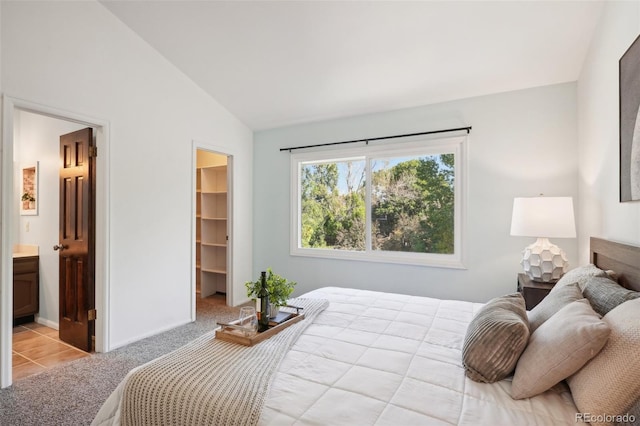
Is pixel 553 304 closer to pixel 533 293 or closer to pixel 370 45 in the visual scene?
pixel 533 293

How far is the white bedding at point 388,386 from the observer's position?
3.41 feet

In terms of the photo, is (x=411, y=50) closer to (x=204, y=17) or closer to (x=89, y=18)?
(x=204, y=17)

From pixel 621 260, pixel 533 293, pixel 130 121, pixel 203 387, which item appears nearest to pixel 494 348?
pixel 203 387

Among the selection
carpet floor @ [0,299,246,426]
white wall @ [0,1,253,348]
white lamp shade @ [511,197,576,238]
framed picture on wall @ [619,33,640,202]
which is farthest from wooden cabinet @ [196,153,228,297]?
framed picture on wall @ [619,33,640,202]

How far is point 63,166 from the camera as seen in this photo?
3215 mm

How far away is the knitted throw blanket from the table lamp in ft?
6.94

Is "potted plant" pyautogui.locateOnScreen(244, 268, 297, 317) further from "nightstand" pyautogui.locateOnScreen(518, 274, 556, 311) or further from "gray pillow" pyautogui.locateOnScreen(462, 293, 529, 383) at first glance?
"nightstand" pyautogui.locateOnScreen(518, 274, 556, 311)

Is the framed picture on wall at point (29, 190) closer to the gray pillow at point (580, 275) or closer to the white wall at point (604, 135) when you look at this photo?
the gray pillow at point (580, 275)

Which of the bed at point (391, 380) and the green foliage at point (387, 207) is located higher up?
the green foliage at point (387, 207)

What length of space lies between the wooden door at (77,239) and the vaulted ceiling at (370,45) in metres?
1.30

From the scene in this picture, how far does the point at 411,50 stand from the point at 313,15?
35.0 inches

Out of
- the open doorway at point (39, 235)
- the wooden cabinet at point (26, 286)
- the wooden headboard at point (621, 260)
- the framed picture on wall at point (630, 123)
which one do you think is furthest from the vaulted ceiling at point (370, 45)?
the wooden cabinet at point (26, 286)

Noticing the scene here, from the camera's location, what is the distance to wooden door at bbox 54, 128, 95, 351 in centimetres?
295

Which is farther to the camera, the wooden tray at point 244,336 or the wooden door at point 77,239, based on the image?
the wooden door at point 77,239
